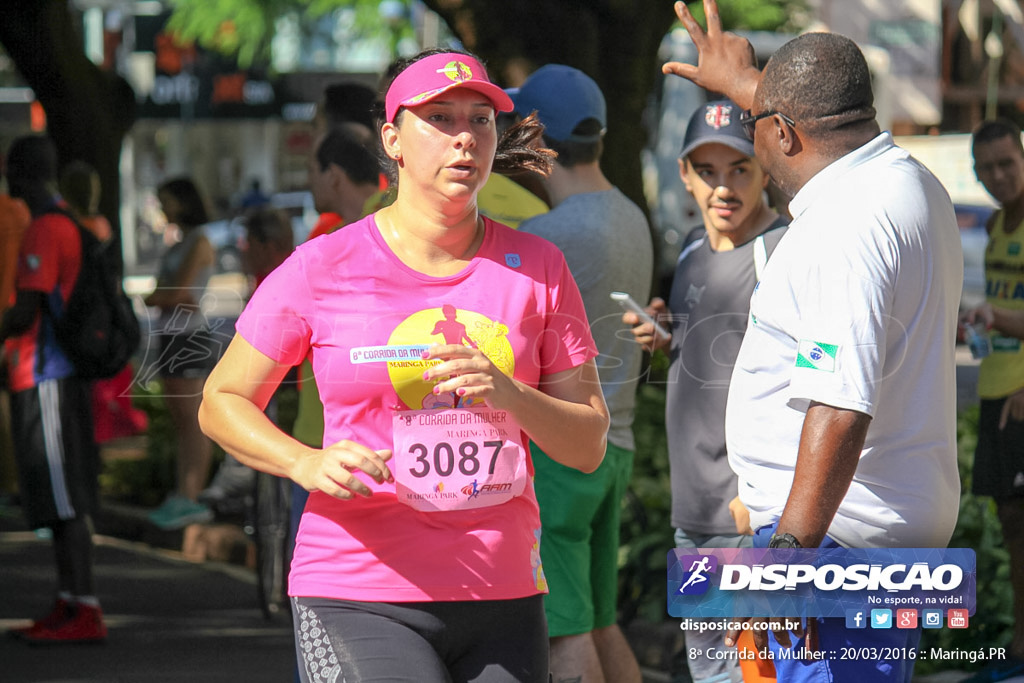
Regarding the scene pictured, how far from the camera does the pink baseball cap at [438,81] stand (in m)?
3.13

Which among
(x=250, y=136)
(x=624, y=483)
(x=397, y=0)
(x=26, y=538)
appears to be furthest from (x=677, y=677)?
(x=250, y=136)

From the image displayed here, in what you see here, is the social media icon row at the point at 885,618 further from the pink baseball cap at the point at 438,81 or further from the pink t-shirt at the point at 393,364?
the pink baseball cap at the point at 438,81

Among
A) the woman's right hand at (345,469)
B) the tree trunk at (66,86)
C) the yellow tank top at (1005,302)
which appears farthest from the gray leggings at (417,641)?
the tree trunk at (66,86)

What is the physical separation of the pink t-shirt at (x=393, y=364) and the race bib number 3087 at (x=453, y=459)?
4 centimetres

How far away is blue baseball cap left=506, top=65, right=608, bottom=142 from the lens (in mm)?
4910

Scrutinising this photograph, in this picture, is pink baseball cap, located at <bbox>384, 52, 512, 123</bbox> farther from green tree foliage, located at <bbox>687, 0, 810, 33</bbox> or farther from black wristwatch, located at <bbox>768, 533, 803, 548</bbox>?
green tree foliage, located at <bbox>687, 0, 810, 33</bbox>

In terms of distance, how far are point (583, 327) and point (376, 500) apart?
64 cm

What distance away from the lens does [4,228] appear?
9125 mm

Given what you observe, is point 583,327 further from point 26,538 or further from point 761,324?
point 26,538

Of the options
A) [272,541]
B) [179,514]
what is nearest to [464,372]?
[272,541]

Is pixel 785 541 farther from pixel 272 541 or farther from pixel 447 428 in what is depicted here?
pixel 272 541

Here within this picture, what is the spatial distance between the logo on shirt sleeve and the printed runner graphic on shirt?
2.10ft

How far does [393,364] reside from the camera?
10.0 feet

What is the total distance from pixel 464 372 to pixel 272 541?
4819mm
